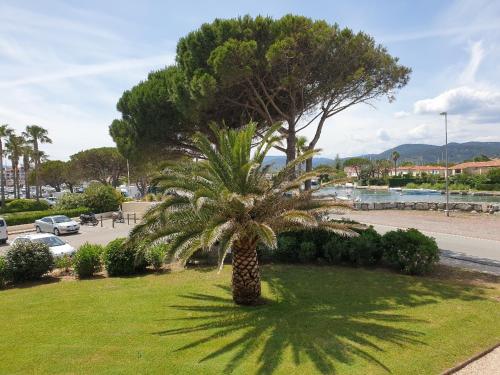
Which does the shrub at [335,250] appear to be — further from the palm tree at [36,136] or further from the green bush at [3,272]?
the palm tree at [36,136]

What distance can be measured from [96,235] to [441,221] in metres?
21.2

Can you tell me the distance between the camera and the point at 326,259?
12516 mm

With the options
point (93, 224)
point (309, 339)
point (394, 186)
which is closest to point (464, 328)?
point (309, 339)

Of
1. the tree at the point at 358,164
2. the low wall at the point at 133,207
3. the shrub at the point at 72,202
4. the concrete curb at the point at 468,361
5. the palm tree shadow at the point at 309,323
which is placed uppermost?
the tree at the point at 358,164

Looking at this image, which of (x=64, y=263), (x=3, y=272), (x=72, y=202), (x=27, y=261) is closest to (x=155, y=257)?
(x=64, y=263)

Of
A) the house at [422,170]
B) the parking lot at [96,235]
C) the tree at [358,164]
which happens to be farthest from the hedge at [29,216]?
the house at [422,170]

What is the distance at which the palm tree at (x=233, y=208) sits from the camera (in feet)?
26.8

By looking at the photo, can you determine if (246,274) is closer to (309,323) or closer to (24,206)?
(309,323)

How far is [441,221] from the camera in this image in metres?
24.2

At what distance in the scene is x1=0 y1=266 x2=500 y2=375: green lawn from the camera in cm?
599

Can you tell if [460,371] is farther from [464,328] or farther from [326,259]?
[326,259]

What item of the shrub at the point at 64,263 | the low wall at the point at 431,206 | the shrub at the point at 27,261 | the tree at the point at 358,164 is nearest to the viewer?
the shrub at the point at 27,261

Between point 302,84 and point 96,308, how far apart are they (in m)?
10.7

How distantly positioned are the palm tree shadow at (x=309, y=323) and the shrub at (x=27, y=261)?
528cm
